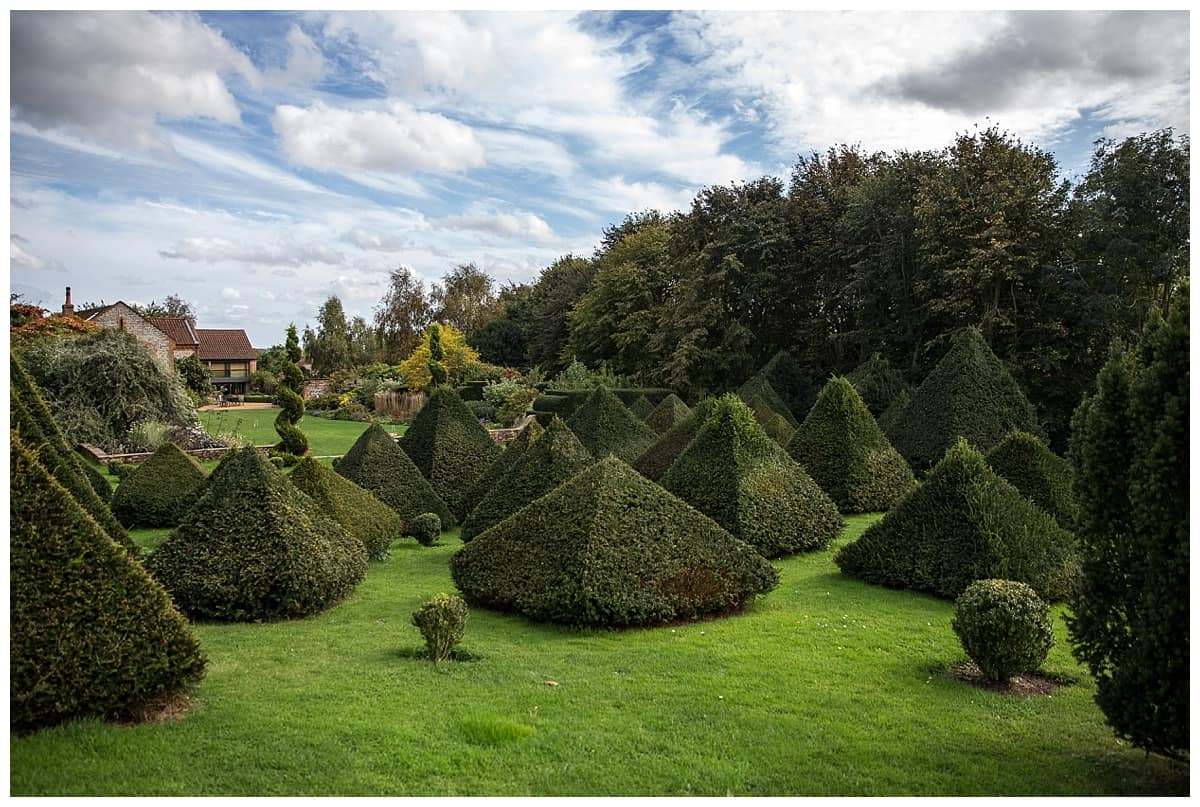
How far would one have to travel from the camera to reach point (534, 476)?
41.0 feet

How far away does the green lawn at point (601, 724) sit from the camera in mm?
4785

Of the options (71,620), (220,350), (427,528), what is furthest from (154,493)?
(220,350)

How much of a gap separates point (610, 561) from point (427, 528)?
5.58 metres

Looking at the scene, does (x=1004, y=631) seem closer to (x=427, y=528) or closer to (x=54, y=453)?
(x=427, y=528)

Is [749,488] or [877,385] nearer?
[749,488]

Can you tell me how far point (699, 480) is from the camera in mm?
12492

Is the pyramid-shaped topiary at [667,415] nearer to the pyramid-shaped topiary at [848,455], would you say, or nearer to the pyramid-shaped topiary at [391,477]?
the pyramid-shaped topiary at [848,455]

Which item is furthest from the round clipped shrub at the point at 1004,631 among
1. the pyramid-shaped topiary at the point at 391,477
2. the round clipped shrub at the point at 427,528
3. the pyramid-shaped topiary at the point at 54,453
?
the pyramid-shaped topiary at the point at 391,477

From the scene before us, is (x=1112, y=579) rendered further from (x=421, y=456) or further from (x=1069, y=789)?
(x=421, y=456)

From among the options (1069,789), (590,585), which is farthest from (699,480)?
(1069,789)

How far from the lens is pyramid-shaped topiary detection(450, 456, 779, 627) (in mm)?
8484

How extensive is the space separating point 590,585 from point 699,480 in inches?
174

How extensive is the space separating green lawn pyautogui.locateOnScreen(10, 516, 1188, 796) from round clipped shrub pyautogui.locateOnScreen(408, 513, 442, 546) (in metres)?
4.71

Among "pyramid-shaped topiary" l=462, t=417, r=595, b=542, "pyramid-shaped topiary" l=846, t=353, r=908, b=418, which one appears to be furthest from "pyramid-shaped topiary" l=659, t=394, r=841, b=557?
"pyramid-shaped topiary" l=846, t=353, r=908, b=418
